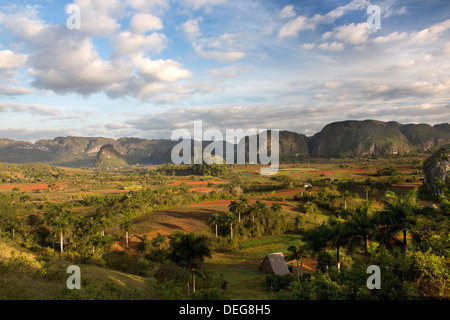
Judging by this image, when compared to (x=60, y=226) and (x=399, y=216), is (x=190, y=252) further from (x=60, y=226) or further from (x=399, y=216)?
(x=60, y=226)

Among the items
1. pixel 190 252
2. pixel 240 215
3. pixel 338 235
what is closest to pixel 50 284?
pixel 190 252

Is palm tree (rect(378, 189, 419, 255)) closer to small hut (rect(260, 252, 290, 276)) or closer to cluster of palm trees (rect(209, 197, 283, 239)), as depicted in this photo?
small hut (rect(260, 252, 290, 276))

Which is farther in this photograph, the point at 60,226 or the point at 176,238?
the point at 60,226

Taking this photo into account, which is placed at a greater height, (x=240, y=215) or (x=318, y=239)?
(x=318, y=239)

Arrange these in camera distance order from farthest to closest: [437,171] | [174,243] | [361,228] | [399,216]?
[437,171], [174,243], [361,228], [399,216]

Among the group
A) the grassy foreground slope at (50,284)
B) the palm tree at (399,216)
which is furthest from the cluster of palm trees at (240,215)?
the palm tree at (399,216)
